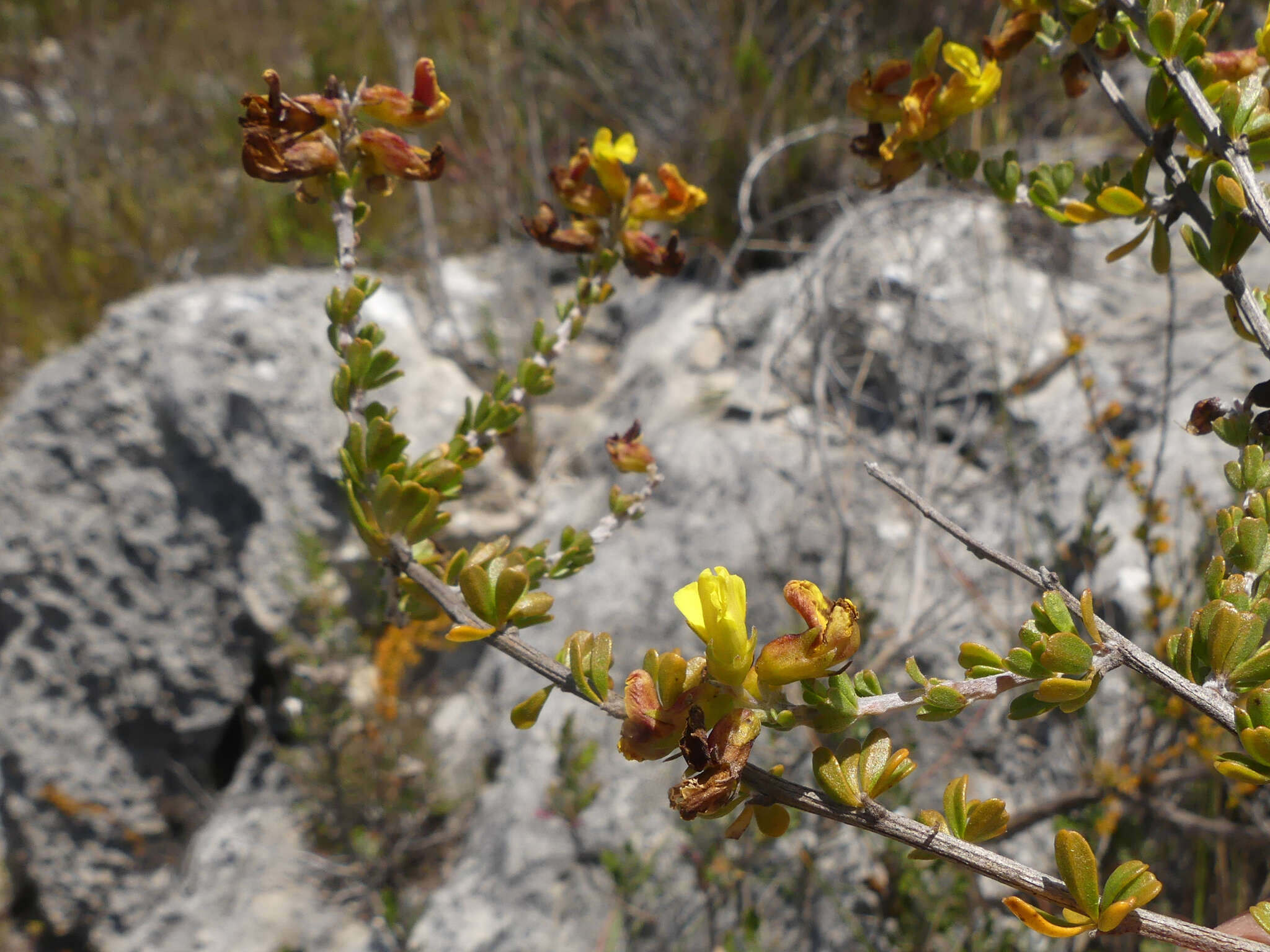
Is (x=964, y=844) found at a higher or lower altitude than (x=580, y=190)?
lower

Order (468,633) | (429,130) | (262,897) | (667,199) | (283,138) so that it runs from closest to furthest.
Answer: (468,633) < (283,138) < (667,199) < (262,897) < (429,130)

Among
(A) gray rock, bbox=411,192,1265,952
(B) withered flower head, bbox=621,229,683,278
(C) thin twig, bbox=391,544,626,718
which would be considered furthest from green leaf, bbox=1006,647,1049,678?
(A) gray rock, bbox=411,192,1265,952

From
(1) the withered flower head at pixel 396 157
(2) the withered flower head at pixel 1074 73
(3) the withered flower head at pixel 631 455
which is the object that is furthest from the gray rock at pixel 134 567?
(2) the withered flower head at pixel 1074 73

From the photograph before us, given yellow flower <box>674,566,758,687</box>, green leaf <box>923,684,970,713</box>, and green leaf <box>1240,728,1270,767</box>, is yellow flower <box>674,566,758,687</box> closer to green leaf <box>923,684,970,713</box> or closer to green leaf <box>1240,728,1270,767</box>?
green leaf <box>923,684,970,713</box>

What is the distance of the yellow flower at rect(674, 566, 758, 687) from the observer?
0.45m

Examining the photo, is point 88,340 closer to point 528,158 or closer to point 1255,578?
point 528,158

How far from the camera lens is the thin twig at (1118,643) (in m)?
0.48

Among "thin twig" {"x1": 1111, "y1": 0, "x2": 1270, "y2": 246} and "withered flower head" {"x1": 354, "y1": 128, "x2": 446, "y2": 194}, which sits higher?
"withered flower head" {"x1": 354, "y1": 128, "x2": 446, "y2": 194}

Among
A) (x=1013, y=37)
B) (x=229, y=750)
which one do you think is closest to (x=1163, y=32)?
(x=1013, y=37)

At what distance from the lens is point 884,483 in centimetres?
55

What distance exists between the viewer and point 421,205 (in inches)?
103

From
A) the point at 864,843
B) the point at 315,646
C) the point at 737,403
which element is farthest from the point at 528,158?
the point at 864,843

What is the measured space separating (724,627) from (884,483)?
0.18m

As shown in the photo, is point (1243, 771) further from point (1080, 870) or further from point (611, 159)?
point (611, 159)
